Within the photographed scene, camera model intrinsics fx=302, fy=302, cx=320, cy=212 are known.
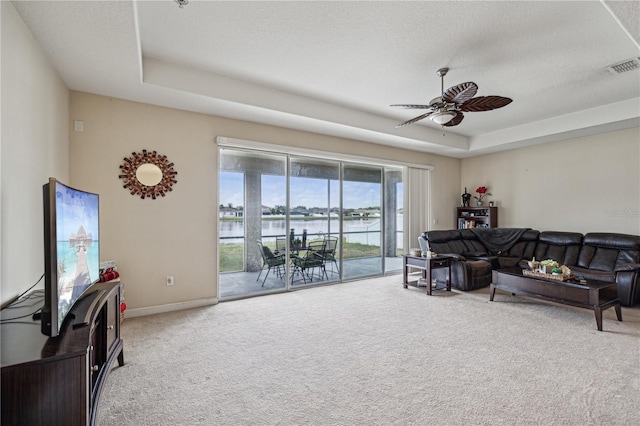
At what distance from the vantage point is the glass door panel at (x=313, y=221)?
515 centimetres

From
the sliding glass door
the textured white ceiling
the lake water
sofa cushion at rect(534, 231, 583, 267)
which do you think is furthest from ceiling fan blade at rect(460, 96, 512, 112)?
sofa cushion at rect(534, 231, 583, 267)

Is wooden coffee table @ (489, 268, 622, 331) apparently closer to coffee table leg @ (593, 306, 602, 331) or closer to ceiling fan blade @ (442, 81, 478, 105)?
coffee table leg @ (593, 306, 602, 331)

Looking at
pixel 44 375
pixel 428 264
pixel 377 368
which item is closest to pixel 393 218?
pixel 428 264

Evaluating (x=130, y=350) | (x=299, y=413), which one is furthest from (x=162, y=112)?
(x=299, y=413)

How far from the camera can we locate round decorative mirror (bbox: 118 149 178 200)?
3707 millimetres

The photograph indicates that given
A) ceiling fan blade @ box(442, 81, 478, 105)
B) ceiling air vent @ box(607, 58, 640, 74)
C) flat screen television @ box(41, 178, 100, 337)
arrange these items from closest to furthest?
flat screen television @ box(41, 178, 100, 337)
ceiling fan blade @ box(442, 81, 478, 105)
ceiling air vent @ box(607, 58, 640, 74)

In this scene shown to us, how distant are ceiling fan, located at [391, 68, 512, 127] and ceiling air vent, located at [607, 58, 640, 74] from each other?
148 centimetres

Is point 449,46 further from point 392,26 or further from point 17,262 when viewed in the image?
point 17,262

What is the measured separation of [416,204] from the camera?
6.65 meters

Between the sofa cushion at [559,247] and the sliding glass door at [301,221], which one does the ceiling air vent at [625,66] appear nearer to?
the sofa cushion at [559,247]

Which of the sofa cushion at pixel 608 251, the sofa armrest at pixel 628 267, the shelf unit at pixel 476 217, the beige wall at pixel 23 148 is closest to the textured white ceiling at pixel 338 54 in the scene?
the beige wall at pixel 23 148

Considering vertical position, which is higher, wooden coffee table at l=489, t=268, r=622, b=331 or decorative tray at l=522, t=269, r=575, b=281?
decorative tray at l=522, t=269, r=575, b=281

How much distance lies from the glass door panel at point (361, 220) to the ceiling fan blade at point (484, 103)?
8.83 feet

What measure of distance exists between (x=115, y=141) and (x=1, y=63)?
1813mm
